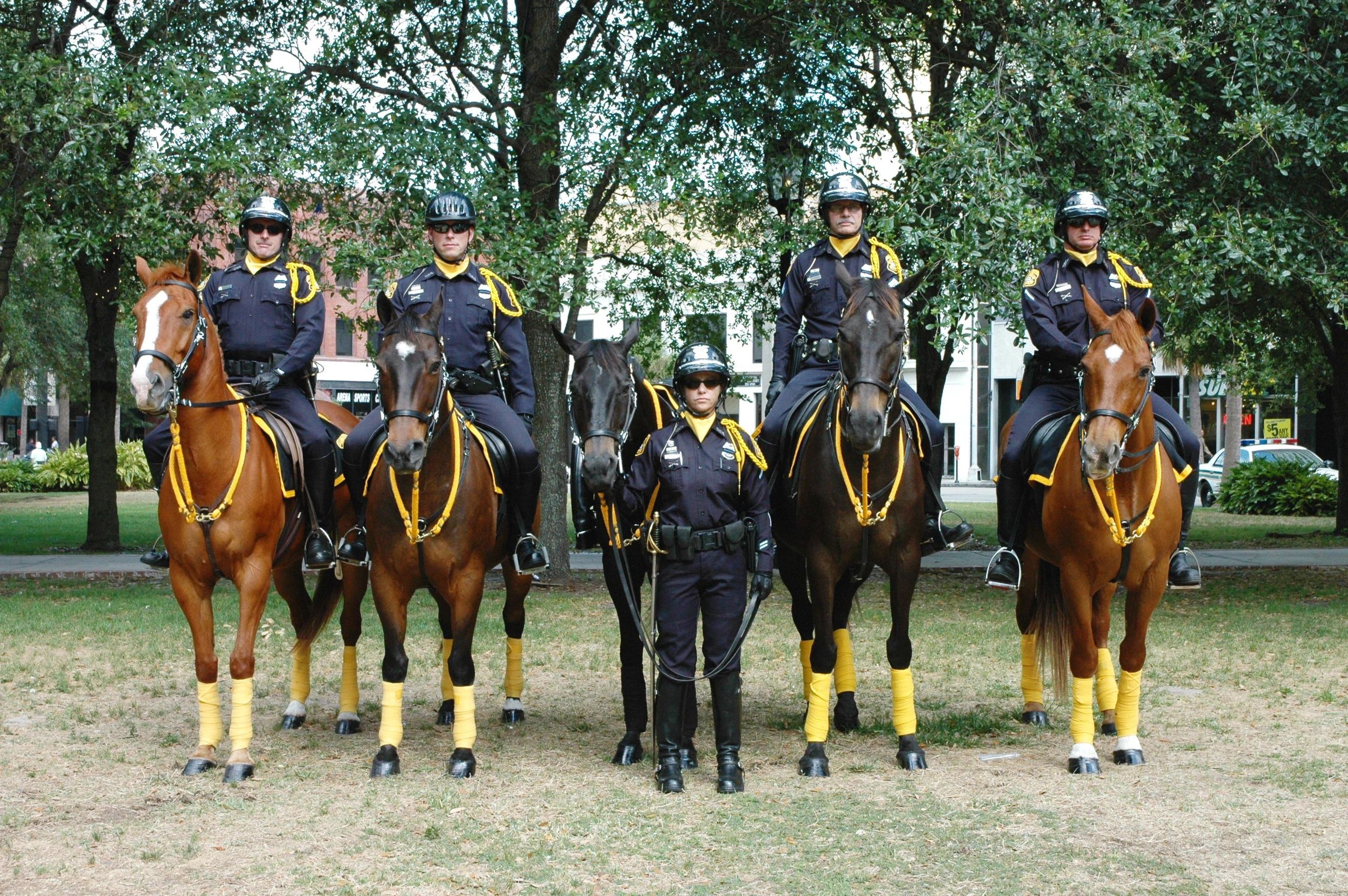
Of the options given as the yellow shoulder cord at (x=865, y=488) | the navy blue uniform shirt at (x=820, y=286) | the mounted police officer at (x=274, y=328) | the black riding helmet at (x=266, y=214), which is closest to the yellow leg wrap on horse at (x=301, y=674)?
the mounted police officer at (x=274, y=328)

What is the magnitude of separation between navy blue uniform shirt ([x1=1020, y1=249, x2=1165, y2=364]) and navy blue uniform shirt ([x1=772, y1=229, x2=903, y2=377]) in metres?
0.89

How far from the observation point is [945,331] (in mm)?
13125

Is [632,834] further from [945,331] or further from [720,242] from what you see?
[720,242]

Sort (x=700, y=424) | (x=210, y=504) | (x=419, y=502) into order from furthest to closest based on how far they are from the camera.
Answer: (x=210, y=504), (x=419, y=502), (x=700, y=424)

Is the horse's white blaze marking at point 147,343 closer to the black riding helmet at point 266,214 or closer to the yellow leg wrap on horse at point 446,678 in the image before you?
the black riding helmet at point 266,214

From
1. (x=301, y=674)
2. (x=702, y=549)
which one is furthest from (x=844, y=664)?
(x=301, y=674)

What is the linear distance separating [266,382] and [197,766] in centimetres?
238

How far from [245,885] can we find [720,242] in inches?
529

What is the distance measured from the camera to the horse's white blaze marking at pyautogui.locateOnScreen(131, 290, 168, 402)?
7109mm

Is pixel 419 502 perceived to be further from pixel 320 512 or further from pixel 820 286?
pixel 820 286

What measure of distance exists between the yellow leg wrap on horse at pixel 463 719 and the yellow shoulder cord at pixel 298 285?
2.83 m

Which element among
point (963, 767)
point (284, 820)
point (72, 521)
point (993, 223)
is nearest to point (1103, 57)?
point (993, 223)

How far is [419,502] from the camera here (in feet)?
25.3

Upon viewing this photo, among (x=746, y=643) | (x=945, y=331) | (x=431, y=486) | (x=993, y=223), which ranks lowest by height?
(x=746, y=643)
